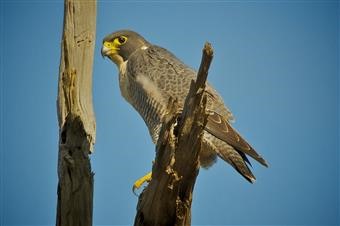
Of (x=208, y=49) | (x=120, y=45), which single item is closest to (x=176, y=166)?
(x=208, y=49)

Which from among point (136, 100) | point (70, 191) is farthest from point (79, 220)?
point (136, 100)

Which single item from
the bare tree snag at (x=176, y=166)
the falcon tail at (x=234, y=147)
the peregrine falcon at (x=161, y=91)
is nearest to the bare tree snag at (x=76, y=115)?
the bare tree snag at (x=176, y=166)

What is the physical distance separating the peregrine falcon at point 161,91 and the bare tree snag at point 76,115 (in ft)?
2.85

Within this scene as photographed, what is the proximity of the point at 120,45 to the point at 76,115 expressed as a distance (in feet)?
7.57

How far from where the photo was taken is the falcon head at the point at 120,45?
6.05 metres

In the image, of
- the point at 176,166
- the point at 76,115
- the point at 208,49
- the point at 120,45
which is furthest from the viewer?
the point at 120,45

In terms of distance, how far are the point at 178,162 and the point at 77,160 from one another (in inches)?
40.6

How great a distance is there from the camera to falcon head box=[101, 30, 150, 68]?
605 centimetres

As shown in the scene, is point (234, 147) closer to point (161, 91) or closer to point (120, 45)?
point (161, 91)

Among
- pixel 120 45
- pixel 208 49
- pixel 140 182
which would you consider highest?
pixel 120 45

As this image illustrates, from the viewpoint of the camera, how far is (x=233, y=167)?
4637 millimetres

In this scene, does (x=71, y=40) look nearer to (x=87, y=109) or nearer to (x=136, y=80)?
(x=87, y=109)

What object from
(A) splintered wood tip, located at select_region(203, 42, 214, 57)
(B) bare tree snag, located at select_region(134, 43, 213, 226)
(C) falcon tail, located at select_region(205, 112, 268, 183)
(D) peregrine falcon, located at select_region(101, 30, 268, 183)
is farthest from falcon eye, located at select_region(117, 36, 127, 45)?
(A) splintered wood tip, located at select_region(203, 42, 214, 57)

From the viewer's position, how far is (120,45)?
610 cm
